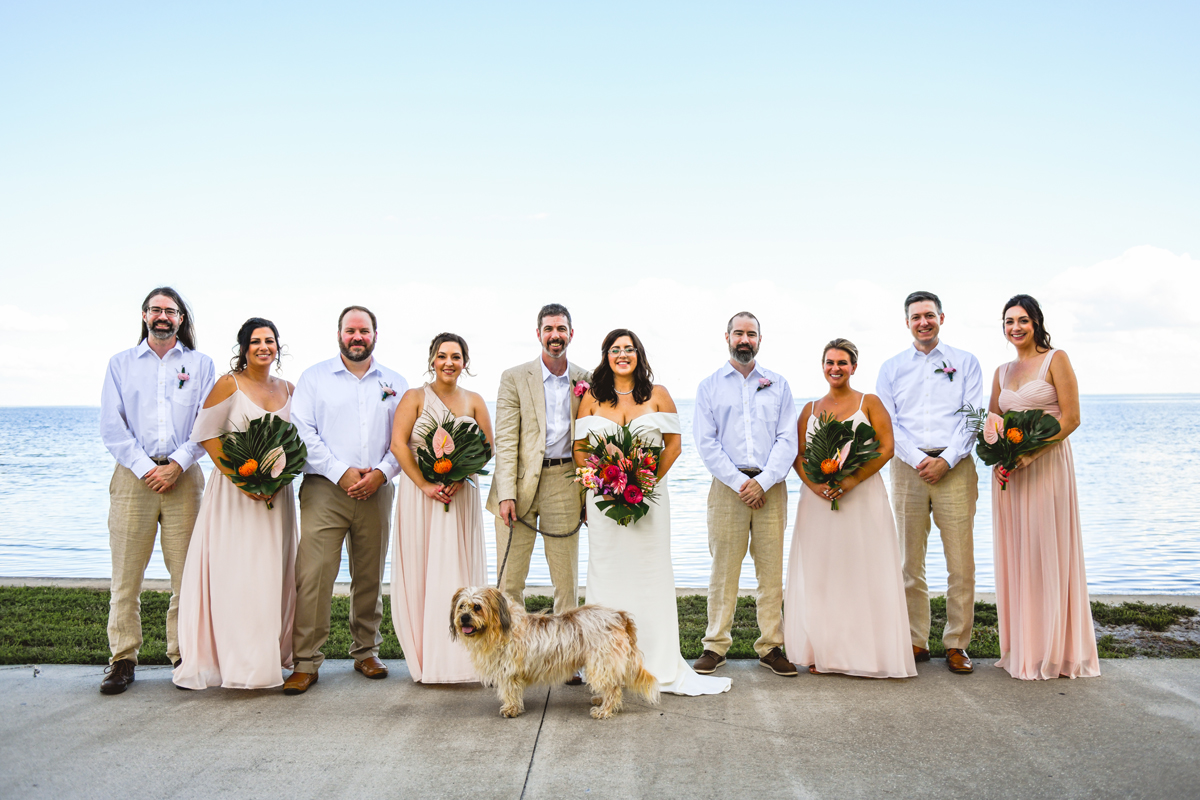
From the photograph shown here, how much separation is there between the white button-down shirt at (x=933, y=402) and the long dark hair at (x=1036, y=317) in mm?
439

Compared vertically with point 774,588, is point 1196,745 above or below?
below

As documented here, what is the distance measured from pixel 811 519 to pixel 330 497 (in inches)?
134

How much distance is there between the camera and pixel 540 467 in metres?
5.62

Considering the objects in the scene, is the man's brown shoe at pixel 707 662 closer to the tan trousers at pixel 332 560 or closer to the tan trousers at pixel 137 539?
the tan trousers at pixel 332 560

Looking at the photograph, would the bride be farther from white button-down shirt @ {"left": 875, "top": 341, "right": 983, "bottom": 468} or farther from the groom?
white button-down shirt @ {"left": 875, "top": 341, "right": 983, "bottom": 468}

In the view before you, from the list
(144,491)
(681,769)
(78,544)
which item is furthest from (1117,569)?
(78,544)

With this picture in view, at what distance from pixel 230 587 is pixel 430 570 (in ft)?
4.22

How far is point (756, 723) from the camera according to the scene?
4598mm

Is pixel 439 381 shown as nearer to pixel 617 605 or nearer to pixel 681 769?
pixel 617 605

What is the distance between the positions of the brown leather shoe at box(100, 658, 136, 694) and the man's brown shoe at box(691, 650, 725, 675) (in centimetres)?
379

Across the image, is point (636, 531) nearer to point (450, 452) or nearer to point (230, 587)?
point (450, 452)

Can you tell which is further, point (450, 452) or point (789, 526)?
point (789, 526)

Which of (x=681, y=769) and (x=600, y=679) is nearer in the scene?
(x=681, y=769)

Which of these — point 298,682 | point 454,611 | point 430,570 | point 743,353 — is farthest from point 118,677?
point 743,353
